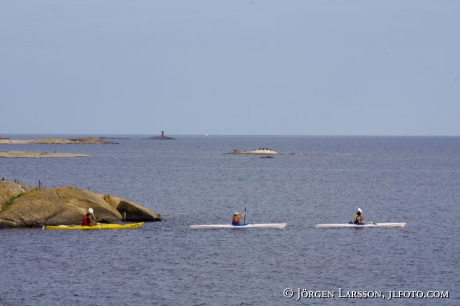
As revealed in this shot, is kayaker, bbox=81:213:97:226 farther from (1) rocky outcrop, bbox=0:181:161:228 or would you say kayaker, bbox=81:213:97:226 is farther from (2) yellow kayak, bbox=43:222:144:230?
(1) rocky outcrop, bbox=0:181:161:228

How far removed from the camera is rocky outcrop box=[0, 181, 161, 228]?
57219 millimetres

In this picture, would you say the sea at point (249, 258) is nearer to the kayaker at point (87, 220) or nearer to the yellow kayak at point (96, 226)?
the yellow kayak at point (96, 226)

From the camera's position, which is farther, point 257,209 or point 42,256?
point 257,209

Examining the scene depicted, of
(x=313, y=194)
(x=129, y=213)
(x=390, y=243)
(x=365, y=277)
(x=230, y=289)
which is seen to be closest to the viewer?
(x=230, y=289)

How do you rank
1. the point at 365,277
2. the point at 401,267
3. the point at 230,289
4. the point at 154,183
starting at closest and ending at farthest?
the point at 230,289 < the point at 365,277 < the point at 401,267 < the point at 154,183

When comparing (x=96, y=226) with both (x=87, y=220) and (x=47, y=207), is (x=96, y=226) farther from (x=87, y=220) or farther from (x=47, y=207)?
(x=47, y=207)

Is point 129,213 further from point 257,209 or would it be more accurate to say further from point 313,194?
point 313,194

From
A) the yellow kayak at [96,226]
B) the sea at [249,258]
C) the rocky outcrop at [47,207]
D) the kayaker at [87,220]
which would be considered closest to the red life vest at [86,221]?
the kayaker at [87,220]

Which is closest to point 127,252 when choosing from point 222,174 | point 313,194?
point 313,194

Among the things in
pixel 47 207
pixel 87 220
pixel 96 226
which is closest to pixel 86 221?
pixel 87 220

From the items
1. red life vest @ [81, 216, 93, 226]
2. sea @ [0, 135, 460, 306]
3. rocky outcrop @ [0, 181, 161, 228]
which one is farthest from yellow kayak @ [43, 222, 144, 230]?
rocky outcrop @ [0, 181, 161, 228]

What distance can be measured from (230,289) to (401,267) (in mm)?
11035

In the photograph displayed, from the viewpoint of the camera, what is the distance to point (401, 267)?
45406mm

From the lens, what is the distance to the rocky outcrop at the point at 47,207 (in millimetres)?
57219
